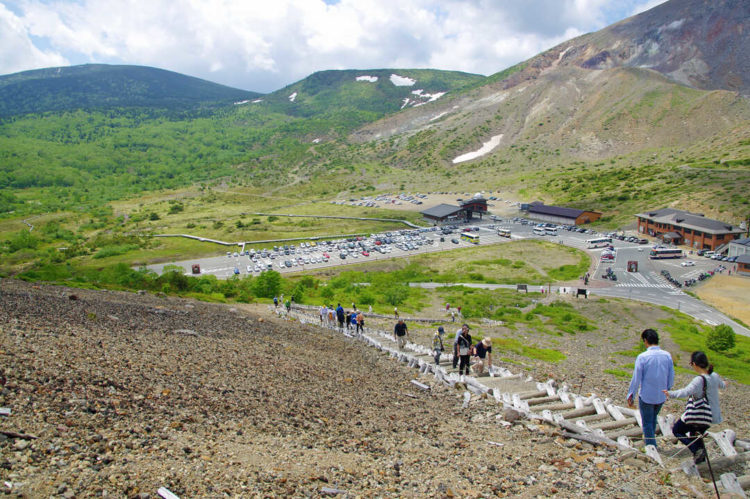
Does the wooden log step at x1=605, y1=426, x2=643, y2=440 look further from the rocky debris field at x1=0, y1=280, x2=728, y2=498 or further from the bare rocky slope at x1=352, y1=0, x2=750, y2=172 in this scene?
the bare rocky slope at x1=352, y1=0, x2=750, y2=172

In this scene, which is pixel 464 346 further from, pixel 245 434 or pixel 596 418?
pixel 245 434

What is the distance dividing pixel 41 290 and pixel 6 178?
555ft

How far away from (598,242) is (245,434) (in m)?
67.6

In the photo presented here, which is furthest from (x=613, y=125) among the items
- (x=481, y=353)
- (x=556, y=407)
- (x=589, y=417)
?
A: (x=589, y=417)

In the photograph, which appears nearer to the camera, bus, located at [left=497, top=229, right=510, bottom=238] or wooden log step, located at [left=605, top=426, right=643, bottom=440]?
wooden log step, located at [left=605, top=426, right=643, bottom=440]

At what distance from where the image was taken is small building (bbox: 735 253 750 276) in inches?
1901

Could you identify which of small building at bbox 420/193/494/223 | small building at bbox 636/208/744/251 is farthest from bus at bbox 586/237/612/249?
small building at bbox 420/193/494/223

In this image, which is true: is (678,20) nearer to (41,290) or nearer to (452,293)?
(452,293)

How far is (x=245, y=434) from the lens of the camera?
7.04m

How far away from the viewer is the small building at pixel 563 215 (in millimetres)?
78312

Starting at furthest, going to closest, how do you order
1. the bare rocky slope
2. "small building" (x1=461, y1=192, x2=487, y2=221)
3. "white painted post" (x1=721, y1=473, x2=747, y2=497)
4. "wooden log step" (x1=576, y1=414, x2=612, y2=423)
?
the bare rocky slope → "small building" (x1=461, y1=192, x2=487, y2=221) → "wooden log step" (x1=576, y1=414, x2=612, y2=423) → "white painted post" (x1=721, y1=473, x2=747, y2=497)

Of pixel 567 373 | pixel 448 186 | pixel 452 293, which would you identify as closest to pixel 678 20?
pixel 448 186

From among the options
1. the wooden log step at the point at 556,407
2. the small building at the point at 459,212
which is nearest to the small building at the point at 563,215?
the small building at the point at 459,212

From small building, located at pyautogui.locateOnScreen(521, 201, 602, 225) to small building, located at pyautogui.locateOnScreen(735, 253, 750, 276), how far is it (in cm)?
2984
